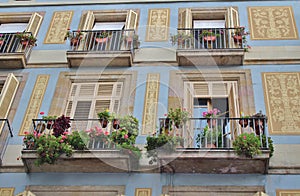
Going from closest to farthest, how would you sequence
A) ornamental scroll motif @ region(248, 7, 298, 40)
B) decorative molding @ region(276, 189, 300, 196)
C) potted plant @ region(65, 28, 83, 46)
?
decorative molding @ region(276, 189, 300, 196) → ornamental scroll motif @ region(248, 7, 298, 40) → potted plant @ region(65, 28, 83, 46)

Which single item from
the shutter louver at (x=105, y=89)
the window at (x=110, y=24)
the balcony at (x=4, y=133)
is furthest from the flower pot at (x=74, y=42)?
the balcony at (x=4, y=133)

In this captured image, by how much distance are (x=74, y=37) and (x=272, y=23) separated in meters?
5.37

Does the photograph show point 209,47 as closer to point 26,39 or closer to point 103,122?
point 103,122

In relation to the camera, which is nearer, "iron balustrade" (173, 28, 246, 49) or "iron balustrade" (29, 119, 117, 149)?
"iron balustrade" (29, 119, 117, 149)

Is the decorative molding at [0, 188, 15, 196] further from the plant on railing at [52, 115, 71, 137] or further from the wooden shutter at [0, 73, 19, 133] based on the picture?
the wooden shutter at [0, 73, 19, 133]

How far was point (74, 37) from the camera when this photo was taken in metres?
14.4

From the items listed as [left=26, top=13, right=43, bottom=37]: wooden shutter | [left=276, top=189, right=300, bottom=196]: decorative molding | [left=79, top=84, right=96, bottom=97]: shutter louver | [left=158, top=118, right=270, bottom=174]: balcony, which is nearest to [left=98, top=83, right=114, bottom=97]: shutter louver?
[left=79, top=84, right=96, bottom=97]: shutter louver

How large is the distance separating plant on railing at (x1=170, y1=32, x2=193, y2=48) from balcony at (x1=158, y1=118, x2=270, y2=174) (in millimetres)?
3135

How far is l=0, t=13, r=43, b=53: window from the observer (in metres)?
14.7

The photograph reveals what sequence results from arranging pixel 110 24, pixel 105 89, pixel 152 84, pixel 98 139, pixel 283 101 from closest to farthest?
pixel 98 139
pixel 283 101
pixel 152 84
pixel 105 89
pixel 110 24

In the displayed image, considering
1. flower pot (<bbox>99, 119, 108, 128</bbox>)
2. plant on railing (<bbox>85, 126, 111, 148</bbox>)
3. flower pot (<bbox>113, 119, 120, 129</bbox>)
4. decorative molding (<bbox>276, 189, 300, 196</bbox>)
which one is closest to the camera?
decorative molding (<bbox>276, 189, 300, 196</bbox>)

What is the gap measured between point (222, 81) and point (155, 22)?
121 inches

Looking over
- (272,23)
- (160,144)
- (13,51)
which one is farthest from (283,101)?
(13,51)

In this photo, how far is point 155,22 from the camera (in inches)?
595
